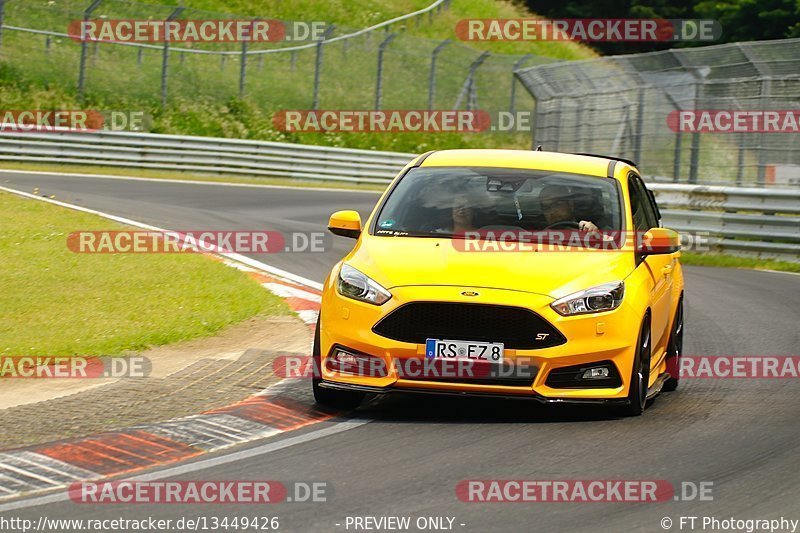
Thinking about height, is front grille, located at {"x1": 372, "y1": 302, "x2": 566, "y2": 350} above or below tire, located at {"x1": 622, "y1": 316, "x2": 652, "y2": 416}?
above

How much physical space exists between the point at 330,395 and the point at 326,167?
25683 millimetres

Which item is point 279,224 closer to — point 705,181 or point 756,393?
point 705,181

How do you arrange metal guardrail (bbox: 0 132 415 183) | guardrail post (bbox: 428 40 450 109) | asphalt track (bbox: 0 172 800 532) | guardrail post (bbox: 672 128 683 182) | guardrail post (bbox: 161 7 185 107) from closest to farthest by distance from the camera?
asphalt track (bbox: 0 172 800 532), guardrail post (bbox: 672 128 683 182), metal guardrail (bbox: 0 132 415 183), guardrail post (bbox: 161 7 185 107), guardrail post (bbox: 428 40 450 109)

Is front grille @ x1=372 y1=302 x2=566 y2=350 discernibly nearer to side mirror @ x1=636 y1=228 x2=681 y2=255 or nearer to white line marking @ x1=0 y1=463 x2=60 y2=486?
side mirror @ x1=636 y1=228 x2=681 y2=255

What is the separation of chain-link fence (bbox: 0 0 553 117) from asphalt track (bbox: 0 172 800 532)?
25.8 meters

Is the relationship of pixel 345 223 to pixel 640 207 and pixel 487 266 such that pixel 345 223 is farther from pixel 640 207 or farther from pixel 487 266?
pixel 640 207

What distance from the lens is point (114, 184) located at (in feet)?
86.9

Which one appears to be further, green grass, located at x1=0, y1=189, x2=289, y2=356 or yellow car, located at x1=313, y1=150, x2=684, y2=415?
green grass, located at x1=0, y1=189, x2=289, y2=356

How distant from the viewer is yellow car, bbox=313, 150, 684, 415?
25.7ft

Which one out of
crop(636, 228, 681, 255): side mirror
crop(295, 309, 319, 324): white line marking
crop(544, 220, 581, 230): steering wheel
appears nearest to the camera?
crop(636, 228, 681, 255): side mirror
